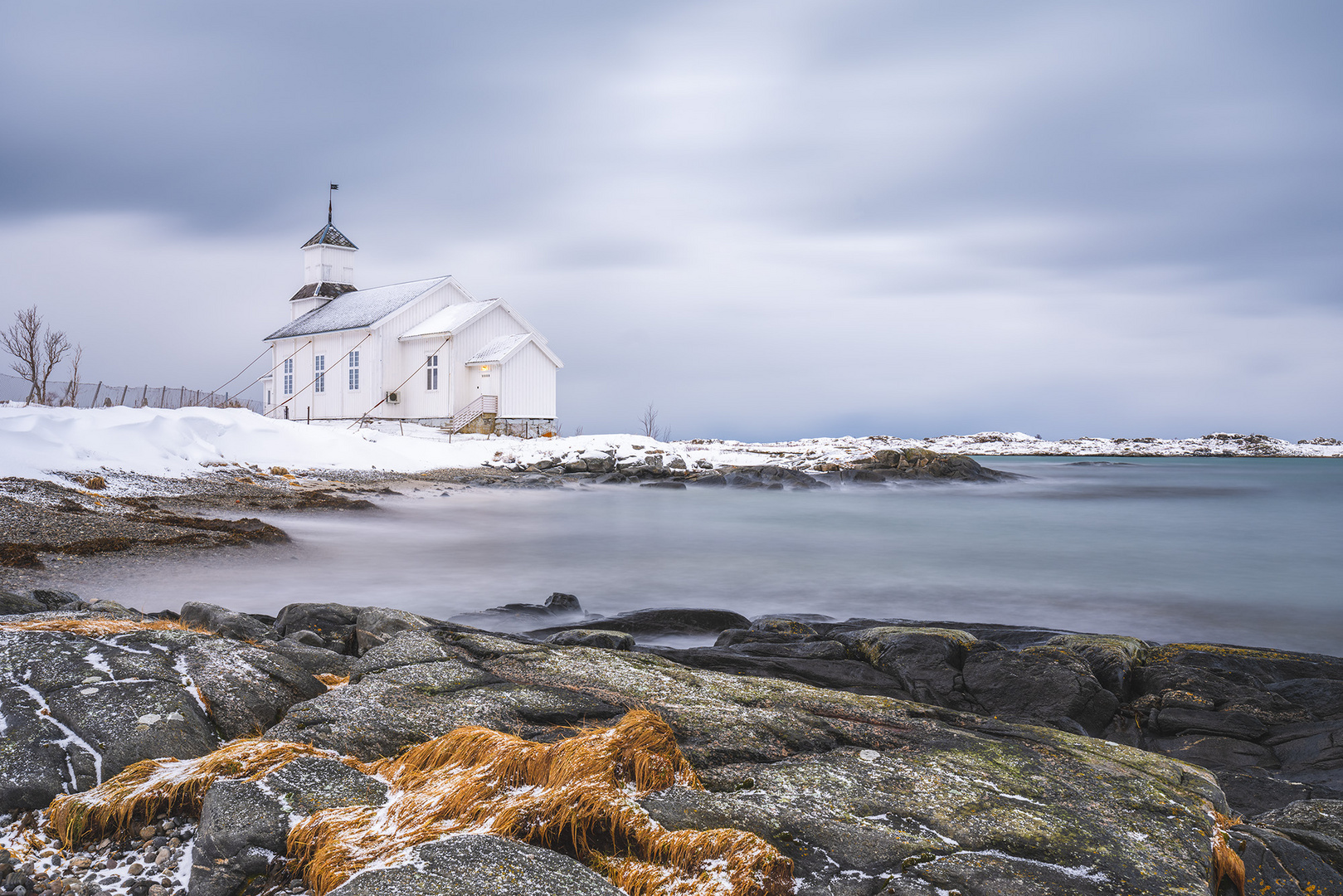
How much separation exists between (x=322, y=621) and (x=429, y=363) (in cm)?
2941

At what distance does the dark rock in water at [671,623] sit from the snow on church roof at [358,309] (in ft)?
94.2

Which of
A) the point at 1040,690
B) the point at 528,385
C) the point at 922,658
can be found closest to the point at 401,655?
the point at 922,658

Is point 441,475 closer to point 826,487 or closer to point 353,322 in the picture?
point 826,487

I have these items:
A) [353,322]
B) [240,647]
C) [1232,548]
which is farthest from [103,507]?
[353,322]

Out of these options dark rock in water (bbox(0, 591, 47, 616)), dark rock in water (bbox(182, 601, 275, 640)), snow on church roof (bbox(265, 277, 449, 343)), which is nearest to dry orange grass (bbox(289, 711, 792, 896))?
dark rock in water (bbox(182, 601, 275, 640))

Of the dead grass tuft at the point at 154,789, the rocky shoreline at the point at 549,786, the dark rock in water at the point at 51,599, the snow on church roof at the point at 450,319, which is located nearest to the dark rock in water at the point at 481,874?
the rocky shoreline at the point at 549,786

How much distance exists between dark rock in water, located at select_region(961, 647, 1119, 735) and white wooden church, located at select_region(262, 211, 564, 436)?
93.4ft

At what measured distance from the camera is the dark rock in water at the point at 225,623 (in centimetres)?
456

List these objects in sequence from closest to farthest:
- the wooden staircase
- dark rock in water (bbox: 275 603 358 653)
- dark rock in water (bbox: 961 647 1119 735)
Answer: dark rock in water (bbox: 961 647 1119 735), dark rock in water (bbox: 275 603 358 653), the wooden staircase

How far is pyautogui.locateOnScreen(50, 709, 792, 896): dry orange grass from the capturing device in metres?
2.19

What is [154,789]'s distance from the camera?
253 cm

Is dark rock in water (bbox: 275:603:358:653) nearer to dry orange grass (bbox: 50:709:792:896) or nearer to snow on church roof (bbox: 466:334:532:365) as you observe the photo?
dry orange grass (bbox: 50:709:792:896)

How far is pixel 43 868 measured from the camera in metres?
2.32

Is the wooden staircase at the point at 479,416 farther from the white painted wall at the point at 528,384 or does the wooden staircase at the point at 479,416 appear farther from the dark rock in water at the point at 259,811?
the dark rock in water at the point at 259,811
